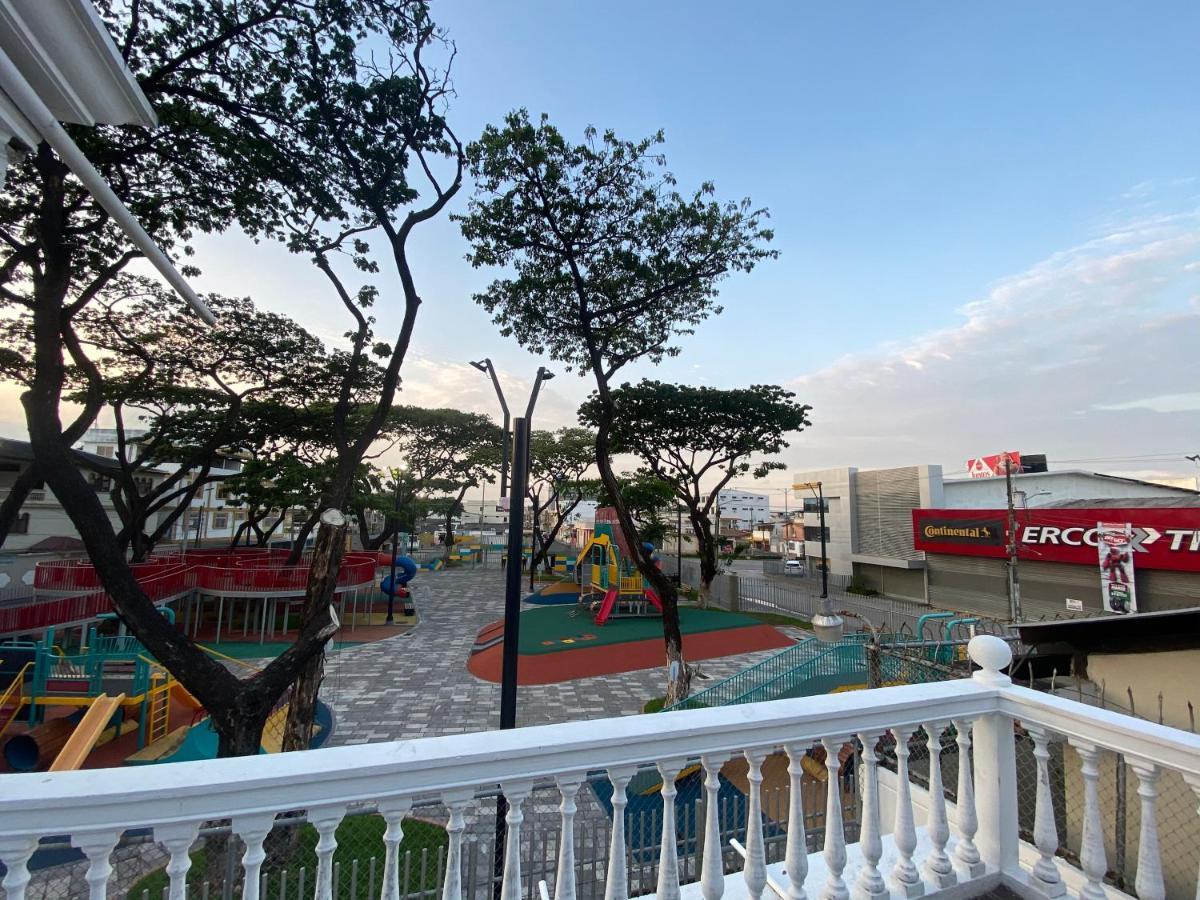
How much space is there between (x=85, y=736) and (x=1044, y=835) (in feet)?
35.0

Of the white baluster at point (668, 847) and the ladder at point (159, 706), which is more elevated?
the white baluster at point (668, 847)

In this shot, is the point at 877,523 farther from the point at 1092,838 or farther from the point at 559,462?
the point at 1092,838

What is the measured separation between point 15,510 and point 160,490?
12957 millimetres

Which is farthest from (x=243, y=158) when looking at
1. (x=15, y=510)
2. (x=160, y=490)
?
(x=160, y=490)

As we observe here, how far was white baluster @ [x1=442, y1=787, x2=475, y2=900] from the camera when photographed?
1695mm

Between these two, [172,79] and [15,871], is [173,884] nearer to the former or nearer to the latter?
[15,871]

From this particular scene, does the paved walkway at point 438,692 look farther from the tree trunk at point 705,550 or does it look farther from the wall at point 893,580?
the wall at point 893,580

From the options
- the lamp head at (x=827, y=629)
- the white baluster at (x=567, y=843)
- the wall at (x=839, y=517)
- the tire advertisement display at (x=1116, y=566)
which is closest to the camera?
the white baluster at (x=567, y=843)

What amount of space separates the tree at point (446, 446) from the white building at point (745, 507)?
204 ft

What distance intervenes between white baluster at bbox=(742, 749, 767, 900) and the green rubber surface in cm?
1485

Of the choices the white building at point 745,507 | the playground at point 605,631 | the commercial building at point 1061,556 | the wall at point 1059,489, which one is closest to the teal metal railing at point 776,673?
the playground at point 605,631

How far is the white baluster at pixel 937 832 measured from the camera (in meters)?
2.28

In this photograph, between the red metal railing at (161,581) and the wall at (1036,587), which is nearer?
the red metal railing at (161,581)

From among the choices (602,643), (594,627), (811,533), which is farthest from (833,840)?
(811,533)
